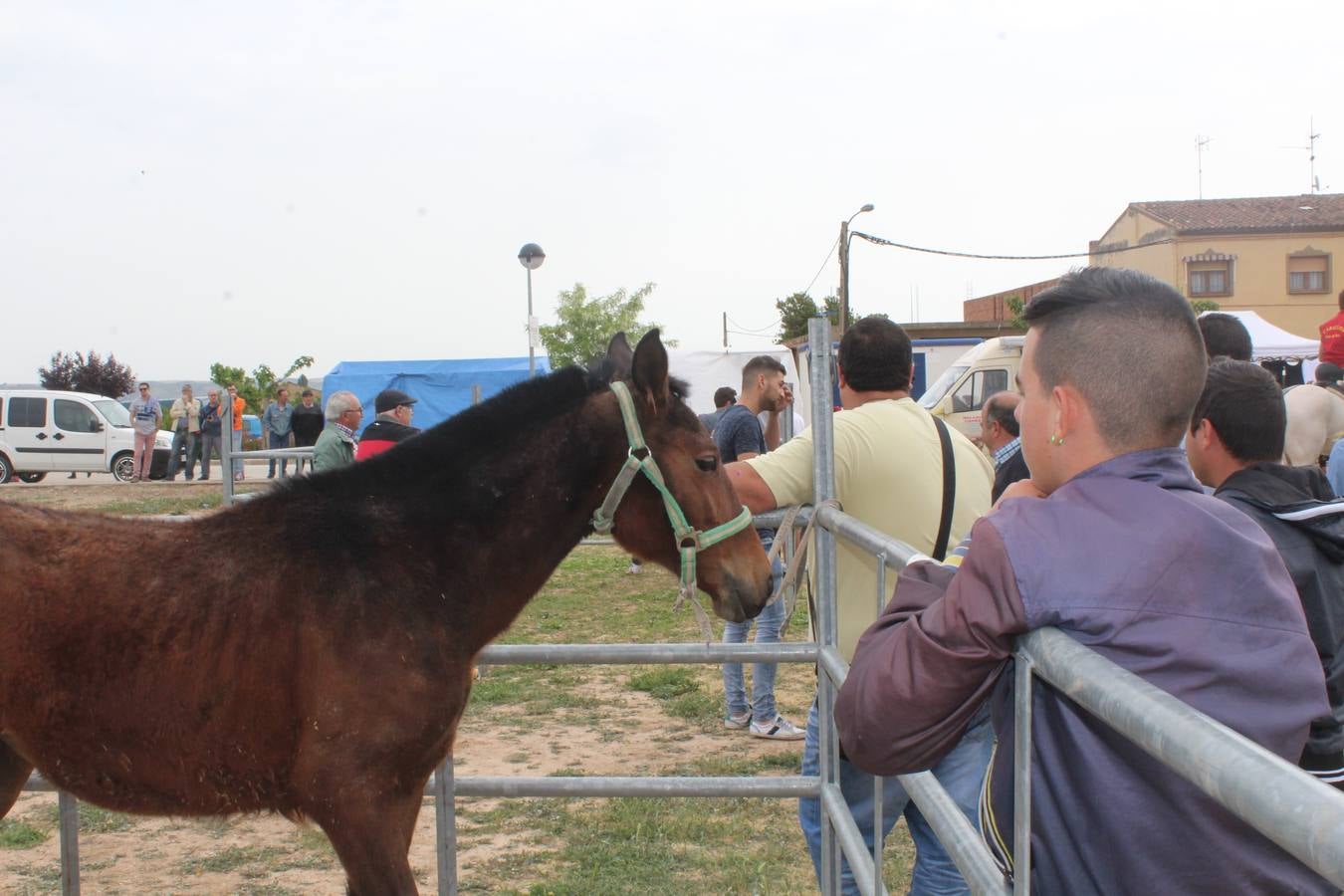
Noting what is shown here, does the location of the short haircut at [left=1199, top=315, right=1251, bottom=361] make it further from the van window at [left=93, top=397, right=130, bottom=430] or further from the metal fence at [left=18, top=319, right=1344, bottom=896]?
the van window at [left=93, top=397, right=130, bottom=430]

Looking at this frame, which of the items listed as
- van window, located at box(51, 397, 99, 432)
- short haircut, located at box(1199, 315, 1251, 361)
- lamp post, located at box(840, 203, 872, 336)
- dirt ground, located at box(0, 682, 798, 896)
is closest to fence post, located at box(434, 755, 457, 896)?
dirt ground, located at box(0, 682, 798, 896)

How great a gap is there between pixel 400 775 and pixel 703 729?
3919mm

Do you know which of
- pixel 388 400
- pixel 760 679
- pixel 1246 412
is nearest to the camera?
pixel 1246 412

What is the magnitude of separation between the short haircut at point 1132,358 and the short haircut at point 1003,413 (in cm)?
406

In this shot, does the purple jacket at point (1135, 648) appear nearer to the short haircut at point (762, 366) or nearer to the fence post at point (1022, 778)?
the fence post at point (1022, 778)

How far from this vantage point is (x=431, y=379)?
63.6ft

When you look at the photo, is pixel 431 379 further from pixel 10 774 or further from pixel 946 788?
pixel 946 788

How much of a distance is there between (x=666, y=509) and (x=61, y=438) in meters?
22.7

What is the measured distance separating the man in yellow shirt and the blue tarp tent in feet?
53.3

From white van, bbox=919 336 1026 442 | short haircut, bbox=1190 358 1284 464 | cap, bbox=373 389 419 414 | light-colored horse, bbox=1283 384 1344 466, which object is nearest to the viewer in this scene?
short haircut, bbox=1190 358 1284 464

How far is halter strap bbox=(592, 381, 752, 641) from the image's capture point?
2830 mm

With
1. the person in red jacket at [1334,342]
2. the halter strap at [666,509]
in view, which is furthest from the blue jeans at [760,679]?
the person in red jacket at [1334,342]

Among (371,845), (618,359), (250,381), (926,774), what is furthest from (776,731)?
(250,381)

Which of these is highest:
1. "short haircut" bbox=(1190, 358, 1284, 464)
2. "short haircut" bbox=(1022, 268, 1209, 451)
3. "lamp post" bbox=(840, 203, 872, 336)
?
"lamp post" bbox=(840, 203, 872, 336)
